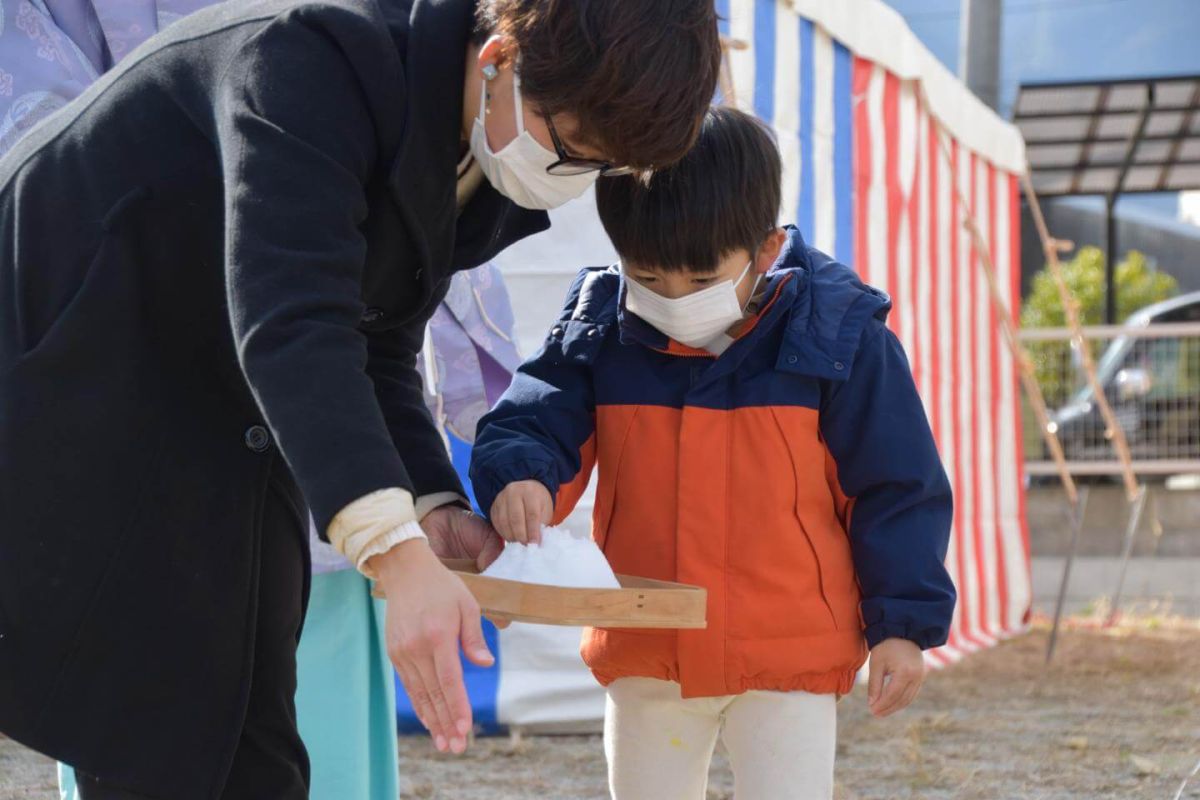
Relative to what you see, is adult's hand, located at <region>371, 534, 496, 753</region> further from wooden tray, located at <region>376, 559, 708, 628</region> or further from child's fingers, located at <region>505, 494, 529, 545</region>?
child's fingers, located at <region>505, 494, 529, 545</region>

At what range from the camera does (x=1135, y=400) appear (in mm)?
7945

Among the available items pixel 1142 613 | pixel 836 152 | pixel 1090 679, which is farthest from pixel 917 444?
pixel 1142 613

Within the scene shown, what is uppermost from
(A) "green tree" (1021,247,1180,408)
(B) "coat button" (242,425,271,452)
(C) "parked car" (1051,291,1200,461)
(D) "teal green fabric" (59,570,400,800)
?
(B) "coat button" (242,425,271,452)

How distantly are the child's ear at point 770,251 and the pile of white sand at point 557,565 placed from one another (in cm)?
51

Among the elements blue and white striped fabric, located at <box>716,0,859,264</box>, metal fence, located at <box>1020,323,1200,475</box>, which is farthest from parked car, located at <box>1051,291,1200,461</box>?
blue and white striped fabric, located at <box>716,0,859,264</box>

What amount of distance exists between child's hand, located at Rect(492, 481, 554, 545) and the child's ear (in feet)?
1.39

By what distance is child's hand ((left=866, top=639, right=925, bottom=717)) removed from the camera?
1905mm

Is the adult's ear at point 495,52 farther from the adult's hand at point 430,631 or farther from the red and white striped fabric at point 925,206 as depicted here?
the red and white striped fabric at point 925,206

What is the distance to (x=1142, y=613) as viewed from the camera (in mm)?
7375

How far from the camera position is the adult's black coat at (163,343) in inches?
52.7

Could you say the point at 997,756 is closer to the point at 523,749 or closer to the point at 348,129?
the point at 523,749

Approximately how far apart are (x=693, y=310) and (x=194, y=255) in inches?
28.6

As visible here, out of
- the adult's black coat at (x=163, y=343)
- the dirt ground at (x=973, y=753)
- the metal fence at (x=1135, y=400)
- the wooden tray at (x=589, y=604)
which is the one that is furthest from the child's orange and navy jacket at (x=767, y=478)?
the metal fence at (x=1135, y=400)

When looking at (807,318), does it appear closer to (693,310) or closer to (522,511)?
(693,310)
